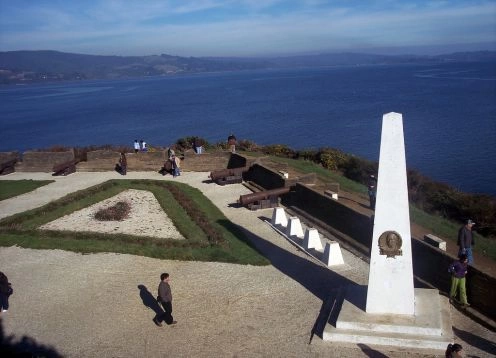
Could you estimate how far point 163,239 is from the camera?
575 inches

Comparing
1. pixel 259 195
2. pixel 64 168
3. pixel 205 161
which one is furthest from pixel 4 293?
pixel 64 168

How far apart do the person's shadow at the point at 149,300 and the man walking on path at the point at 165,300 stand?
131 millimetres

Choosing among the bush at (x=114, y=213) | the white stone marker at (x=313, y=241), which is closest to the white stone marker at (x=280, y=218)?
the white stone marker at (x=313, y=241)

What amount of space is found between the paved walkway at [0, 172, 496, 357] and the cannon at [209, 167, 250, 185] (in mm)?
7112

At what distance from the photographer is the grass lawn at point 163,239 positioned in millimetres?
13570

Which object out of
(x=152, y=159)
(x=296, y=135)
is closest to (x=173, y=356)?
(x=152, y=159)

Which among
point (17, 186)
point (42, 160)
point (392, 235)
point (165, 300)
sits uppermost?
point (392, 235)

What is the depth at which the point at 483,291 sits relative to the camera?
956 centimetres

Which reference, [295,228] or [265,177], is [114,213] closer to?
[265,177]

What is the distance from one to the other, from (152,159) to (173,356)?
17523 millimetres

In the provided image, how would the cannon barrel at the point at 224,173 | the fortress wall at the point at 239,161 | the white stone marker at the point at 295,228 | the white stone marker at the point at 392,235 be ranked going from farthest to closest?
the fortress wall at the point at 239,161, the cannon barrel at the point at 224,173, the white stone marker at the point at 295,228, the white stone marker at the point at 392,235

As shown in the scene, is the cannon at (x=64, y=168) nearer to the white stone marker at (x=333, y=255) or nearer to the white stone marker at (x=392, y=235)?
the white stone marker at (x=333, y=255)

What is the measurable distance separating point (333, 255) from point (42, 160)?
63.1ft

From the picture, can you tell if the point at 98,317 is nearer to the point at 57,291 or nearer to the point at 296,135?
the point at 57,291
